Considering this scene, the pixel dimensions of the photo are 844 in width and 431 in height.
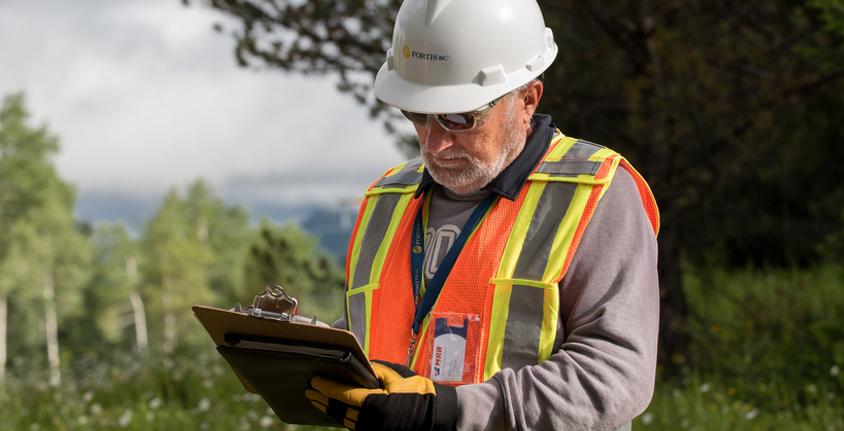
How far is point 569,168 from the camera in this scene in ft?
7.98

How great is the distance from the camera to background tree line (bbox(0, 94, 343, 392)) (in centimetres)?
4175

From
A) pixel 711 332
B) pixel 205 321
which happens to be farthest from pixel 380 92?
pixel 711 332

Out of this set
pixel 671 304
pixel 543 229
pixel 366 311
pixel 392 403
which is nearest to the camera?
pixel 392 403

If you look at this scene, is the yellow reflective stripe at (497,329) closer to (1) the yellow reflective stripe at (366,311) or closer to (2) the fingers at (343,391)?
(2) the fingers at (343,391)

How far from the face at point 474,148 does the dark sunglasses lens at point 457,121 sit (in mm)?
14

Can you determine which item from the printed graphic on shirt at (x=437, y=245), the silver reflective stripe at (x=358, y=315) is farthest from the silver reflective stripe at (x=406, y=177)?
the silver reflective stripe at (x=358, y=315)

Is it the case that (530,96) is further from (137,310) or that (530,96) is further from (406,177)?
(137,310)

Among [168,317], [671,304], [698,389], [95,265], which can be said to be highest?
[671,304]

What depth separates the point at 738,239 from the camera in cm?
841

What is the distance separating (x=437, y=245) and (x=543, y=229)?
29 cm

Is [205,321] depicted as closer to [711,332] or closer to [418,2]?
[418,2]

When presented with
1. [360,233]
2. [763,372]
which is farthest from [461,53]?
[763,372]

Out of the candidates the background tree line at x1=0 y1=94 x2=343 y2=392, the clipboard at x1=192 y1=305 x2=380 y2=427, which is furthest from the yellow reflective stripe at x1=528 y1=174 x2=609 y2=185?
the background tree line at x1=0 y1=94 x2=343 y2=392

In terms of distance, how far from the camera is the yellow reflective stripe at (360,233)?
9.18ft
